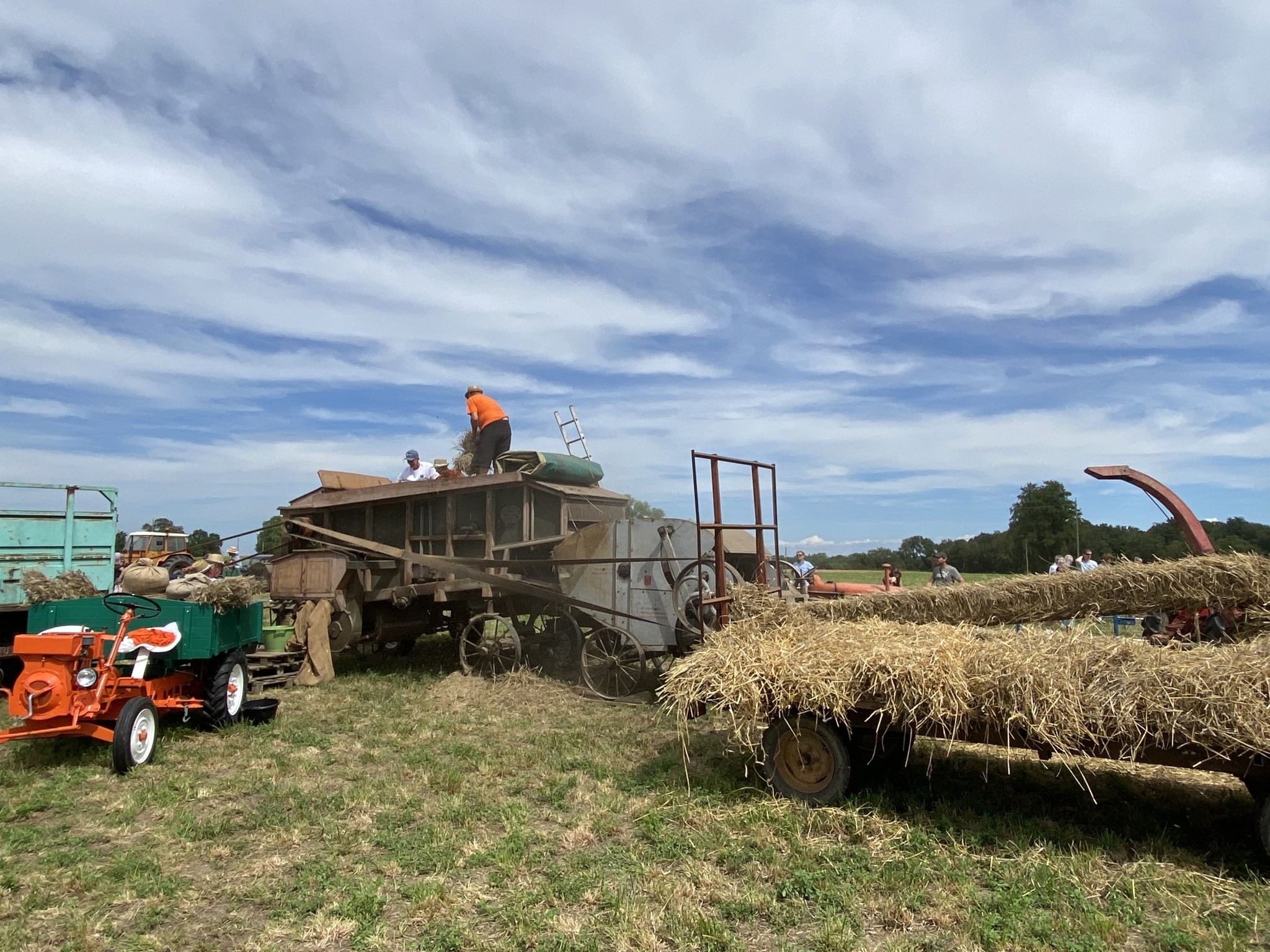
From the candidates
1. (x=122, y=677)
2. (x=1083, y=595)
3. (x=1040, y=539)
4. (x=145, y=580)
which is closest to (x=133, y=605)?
(x=122, y=677)

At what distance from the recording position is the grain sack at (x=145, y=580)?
7609 mm

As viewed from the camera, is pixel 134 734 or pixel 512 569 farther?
pixel 512 569

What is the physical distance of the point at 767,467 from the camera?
739cm

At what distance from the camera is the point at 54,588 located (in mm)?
6977

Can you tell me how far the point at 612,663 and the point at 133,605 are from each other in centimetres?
454

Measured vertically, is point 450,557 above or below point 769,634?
above

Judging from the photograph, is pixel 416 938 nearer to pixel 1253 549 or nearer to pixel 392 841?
pixel 392 841

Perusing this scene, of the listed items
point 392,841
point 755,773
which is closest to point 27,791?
point 392,841

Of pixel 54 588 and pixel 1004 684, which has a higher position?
pixel 54 588

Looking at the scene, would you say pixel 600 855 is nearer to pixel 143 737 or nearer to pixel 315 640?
pixel 143 737

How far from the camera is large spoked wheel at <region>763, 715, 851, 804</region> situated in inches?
190

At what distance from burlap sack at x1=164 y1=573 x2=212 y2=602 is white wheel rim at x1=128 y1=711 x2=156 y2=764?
4.26ft

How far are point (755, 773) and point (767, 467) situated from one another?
9.52 feet

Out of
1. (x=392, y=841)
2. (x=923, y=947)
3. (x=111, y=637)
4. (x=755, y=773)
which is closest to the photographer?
(x=923, y=947)
